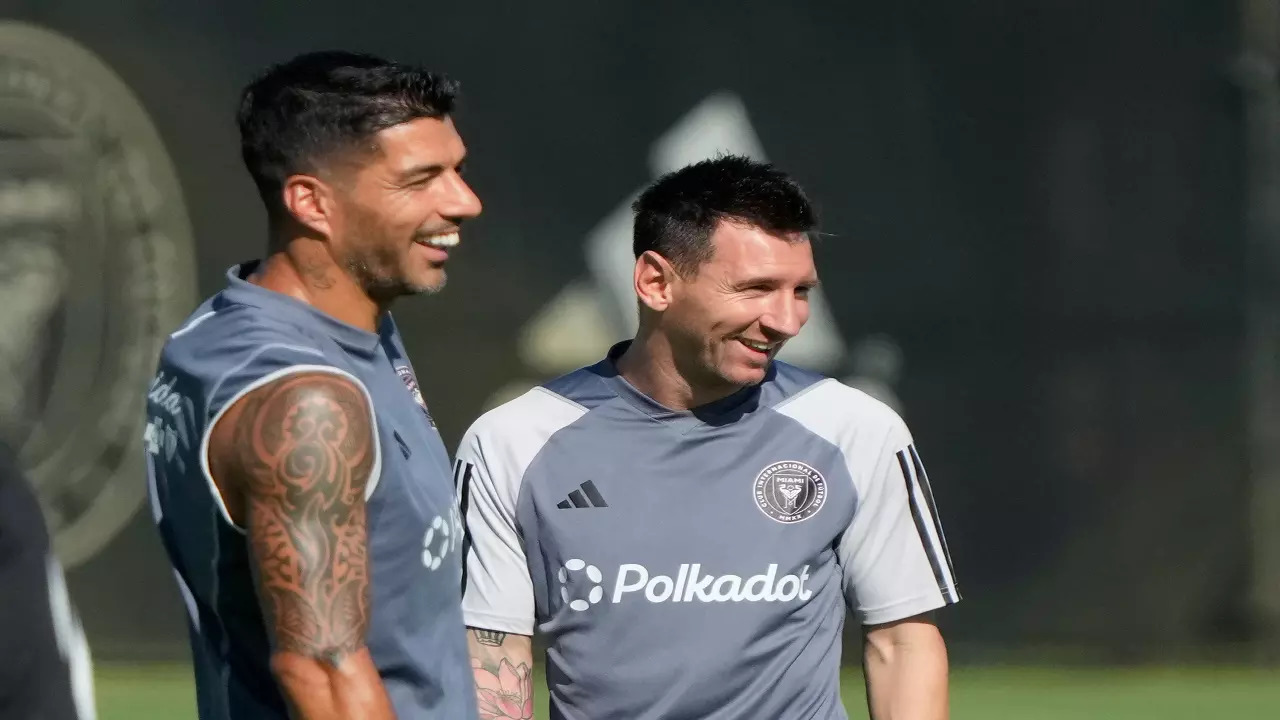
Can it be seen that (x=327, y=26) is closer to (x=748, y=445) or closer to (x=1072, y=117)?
(x=1072, y=117)

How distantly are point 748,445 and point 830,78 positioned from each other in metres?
3.16

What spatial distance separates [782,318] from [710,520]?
392mm

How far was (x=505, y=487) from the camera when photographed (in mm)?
3459

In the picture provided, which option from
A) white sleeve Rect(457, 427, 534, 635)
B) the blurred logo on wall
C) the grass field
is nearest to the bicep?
white sleeve Rect(457, 427, 534, 635)

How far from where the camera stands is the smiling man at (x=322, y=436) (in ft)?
7.72

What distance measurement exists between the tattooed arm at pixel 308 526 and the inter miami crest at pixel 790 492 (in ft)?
4.00

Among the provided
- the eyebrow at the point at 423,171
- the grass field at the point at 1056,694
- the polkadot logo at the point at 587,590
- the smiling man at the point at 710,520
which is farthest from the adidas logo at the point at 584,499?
the grass field at the point at 1056,694

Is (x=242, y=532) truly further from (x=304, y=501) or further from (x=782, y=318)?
(x=782, y=318)

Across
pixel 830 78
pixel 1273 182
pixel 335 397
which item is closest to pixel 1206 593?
pixel 1273 182

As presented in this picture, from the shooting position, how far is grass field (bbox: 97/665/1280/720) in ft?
20.3

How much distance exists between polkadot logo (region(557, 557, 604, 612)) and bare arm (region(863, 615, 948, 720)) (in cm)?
52

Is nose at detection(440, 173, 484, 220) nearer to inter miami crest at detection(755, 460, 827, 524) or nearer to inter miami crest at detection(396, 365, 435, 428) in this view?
inter miami crest at detection(396, 365, 435, 428)

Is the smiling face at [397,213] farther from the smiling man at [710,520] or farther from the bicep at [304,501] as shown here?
the smiling man at [710,520]

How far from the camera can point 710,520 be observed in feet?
11.3
